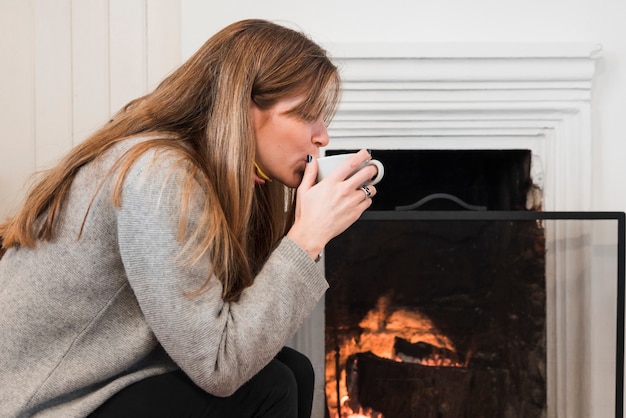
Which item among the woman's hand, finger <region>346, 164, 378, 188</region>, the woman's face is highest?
the woman's face

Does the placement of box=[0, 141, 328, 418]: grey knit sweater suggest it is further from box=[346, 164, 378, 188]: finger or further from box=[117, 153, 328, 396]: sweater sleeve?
box=[346, 164, 378, 188]: finger

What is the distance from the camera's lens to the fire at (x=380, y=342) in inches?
69.2

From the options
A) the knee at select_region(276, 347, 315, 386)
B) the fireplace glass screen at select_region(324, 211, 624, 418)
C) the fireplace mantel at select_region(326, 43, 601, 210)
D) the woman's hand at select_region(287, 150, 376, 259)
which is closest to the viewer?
the woman's hand at select_region(287, 150, 376, 259)

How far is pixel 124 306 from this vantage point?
97cm

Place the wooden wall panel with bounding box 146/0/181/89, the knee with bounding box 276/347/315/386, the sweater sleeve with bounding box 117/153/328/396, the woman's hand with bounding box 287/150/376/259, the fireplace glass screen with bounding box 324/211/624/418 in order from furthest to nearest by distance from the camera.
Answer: the wooden wall panel with bounding box 146/0/181/89 → the fireplace glass screen with bounding box 324/211/624/418 → the knee with bounding box 276/347/315/386 → the woman's hand with bounding box 287/150/376/259 → the sweater sleeve with bounding box 117/153/328/396

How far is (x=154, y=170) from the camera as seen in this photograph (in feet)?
2.99

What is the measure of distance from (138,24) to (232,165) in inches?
44.3

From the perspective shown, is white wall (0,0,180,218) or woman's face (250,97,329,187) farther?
white wall (0,0,180,218)

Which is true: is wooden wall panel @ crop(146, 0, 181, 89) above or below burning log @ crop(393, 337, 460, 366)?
above

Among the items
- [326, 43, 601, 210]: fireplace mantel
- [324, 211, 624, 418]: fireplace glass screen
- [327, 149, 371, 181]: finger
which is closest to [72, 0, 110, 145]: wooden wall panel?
[326, 43, 601, 210]: fireplace mantel

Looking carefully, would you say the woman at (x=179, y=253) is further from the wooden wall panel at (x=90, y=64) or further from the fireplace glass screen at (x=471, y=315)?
the wooden wall panel at (x=90, y=64)

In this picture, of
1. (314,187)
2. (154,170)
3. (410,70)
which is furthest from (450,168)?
(154,170)

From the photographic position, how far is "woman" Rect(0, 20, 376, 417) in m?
→ 0.90

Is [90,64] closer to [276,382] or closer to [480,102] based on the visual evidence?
[480,102]
